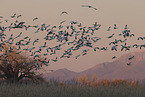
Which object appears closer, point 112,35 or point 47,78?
point 112,35

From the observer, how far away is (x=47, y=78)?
108 ft

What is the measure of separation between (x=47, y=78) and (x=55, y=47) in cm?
1706

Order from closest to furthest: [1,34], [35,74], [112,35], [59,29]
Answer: [112,35] → [59,29] → [1,34] → [35,74]

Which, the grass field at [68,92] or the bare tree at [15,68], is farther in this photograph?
the bare tree at [15,68]

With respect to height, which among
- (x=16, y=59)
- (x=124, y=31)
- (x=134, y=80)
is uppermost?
(x=124, y=31)

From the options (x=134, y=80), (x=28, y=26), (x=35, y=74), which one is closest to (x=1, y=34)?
(x=28, y=26)

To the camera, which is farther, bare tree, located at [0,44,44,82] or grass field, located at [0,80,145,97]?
bare tree, located at [0,44,44,82]

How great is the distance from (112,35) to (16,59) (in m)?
20.1

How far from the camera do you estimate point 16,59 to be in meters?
32.9

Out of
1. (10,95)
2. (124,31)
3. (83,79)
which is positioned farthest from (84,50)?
(83,79)

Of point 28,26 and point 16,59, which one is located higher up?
point 28,26

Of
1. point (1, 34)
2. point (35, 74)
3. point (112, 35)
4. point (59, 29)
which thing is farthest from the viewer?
point (35, 74)

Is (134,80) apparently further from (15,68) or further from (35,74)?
(15,68)

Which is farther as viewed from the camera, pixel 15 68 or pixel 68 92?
pixel 15 68
